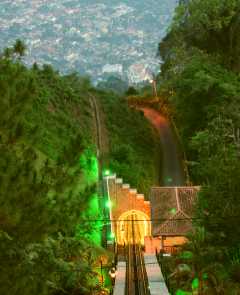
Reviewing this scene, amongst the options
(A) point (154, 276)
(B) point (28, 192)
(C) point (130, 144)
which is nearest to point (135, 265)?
(A) point (154, 276)

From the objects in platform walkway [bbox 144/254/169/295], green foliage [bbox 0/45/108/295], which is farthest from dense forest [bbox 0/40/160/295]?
platform walkway [bbox 144/254/169/295]

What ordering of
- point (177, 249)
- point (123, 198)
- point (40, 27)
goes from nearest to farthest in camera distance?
point (177, 249) → point (123, 198) → point (40, 27)

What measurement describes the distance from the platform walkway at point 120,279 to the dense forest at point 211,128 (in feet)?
7.01

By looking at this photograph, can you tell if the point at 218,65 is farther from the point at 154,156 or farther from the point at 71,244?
the point at 71,244

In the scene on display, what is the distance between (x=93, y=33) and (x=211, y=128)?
14627 centimetres

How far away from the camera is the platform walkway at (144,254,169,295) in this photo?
25.1 meters

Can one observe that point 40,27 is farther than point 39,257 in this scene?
Yes

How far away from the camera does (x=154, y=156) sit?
164ft

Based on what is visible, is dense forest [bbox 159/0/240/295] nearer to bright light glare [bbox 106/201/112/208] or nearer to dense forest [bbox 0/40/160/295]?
bright light glare [bbox 106/201/112/208]

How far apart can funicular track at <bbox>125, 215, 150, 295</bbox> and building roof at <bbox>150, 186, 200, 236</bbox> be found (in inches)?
74.0

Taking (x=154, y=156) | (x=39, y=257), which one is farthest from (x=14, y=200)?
(x=154, y=156)

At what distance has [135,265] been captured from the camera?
102ft

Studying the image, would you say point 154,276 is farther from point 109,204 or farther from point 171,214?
point 109,204

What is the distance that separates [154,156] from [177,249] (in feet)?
62.5
